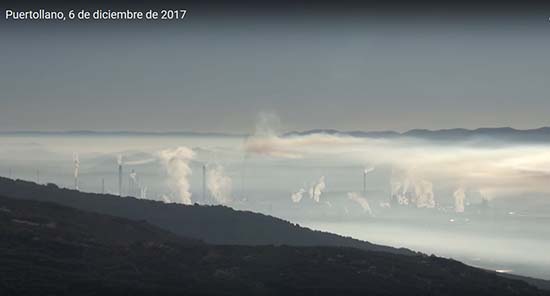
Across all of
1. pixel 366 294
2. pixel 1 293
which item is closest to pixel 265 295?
pixel 366 294

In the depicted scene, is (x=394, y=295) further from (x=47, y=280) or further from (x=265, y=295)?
(x=47, y=280)

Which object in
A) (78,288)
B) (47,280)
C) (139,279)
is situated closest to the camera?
(78,288)

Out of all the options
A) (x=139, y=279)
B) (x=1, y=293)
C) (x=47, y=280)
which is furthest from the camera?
(x=139, y=279)

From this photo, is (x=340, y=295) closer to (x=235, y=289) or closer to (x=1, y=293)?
(x=235, y=289)

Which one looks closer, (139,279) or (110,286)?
(110,286)

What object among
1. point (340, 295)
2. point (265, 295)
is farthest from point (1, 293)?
point (340, 295)

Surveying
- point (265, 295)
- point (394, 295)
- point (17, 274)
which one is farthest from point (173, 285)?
point (394, 295)

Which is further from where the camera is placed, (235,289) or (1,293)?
(235,289)

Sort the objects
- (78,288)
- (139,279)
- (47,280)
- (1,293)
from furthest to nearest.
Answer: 1. (139,279)
2. (47,280)
3. (78,288)
4. (1,293)

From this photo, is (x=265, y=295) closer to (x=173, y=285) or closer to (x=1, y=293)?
(x=173, y=285)
